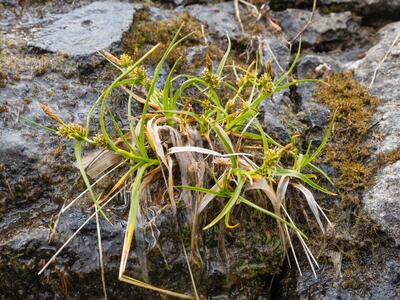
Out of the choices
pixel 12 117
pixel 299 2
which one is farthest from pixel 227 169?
pixel 299 2

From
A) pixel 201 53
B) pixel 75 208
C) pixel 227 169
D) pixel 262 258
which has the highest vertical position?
pixel 201 53

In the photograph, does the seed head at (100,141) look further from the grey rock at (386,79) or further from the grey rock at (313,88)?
the grey rock at (386,79)

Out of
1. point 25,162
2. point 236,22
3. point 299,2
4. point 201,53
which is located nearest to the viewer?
point 25,162

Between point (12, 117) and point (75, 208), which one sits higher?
point (12, 117)

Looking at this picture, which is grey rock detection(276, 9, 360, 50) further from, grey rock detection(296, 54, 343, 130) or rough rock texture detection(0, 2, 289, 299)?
rough rock texture detection(0, 2, 289, 299)

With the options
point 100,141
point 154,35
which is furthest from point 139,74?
point 154,35

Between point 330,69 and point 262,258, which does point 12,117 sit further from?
point 330,69

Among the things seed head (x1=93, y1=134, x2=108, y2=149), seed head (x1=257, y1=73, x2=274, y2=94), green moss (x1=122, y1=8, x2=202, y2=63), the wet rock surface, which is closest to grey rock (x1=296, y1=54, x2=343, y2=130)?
the wet rock surface

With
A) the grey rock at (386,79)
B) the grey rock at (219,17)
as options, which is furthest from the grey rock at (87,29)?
the grey rock at (386,79)
